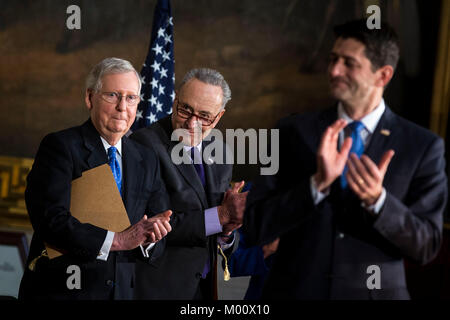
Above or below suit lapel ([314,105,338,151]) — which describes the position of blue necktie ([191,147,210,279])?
below

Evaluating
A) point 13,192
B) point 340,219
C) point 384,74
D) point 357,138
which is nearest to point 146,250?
point 340,219

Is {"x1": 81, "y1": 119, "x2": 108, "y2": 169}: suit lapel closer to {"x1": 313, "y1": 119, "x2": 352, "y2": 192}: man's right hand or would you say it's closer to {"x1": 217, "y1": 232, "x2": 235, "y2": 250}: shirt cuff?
{"x1": 217, "y1": 232, "x2": 235, "y2": 250}: shirt cuff

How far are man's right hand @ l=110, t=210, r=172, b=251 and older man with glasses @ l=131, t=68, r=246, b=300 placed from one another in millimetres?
339

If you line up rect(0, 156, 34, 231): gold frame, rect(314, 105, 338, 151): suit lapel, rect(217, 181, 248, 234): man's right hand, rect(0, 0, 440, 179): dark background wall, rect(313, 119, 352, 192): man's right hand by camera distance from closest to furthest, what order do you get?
rect(313, 119, 352, 192): man's right hand < rect(314, 105, 338, 151): suit lapel < rect(217, 181, 248, 234): man's right hand < rect(0, 0, 440, 179): dark background wall < rect(0, 156, 34, 231): gold frame

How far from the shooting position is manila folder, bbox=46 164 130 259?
2260mm

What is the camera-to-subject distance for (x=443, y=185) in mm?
1768

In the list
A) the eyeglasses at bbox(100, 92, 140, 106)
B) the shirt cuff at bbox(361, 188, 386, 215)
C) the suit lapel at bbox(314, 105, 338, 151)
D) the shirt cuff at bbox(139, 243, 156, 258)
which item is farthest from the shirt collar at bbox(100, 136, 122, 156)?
the shirt cuff at bbox(361, 188, 386, 215)

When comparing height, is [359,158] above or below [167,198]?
above

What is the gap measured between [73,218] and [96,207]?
9 centimetres

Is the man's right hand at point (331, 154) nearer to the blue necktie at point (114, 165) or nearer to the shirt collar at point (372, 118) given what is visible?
the shirt collar at point (372, 118)

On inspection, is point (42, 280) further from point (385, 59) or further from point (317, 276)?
point (385, 59)
